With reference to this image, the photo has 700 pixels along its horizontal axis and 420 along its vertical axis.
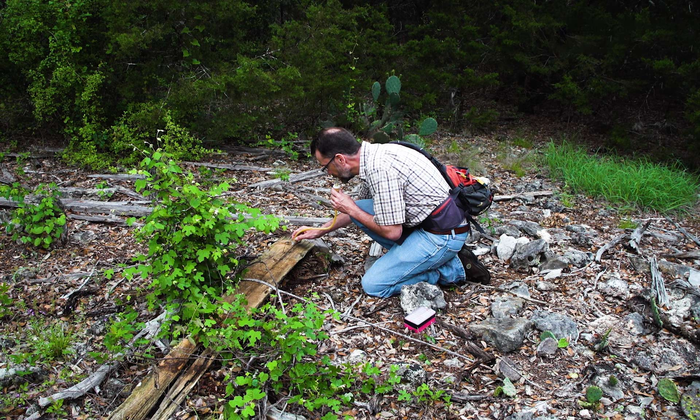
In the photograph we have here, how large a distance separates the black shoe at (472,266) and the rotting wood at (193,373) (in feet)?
4.04

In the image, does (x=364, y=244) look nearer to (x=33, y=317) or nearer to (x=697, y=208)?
(x=33, y=317)

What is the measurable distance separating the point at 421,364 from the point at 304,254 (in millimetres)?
1279

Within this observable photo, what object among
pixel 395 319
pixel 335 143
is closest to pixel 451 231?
pixel 395 319

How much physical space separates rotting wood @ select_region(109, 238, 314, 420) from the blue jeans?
2.07ft

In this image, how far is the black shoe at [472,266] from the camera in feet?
12.0

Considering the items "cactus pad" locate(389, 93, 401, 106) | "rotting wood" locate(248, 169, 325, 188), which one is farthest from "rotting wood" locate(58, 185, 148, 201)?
"cactus pad" locate(389, 93, 401, 106)

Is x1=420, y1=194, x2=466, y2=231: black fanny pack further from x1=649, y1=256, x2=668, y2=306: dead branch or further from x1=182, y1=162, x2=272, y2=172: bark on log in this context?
x1=182, y1=162, x2=272, y2=172: bark on log

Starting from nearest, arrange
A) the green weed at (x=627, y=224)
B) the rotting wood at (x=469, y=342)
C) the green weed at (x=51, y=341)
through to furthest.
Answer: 1. the green weed at (x=51, y=341)
2. the rotting wood at (x=469, y=342)
3. the green weed at (x=627, y=224)

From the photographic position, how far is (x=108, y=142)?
6.14 m

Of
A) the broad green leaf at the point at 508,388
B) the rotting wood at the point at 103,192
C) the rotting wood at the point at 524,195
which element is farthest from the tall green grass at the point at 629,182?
the rotting wood at the point at 103,192

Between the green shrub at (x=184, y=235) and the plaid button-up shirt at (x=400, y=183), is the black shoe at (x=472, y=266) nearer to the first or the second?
the plaid button-up shirt at (x=400, y=183)

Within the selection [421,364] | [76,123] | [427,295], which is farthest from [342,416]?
[76,123]

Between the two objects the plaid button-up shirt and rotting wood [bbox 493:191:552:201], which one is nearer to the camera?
the plaid button-up shirt

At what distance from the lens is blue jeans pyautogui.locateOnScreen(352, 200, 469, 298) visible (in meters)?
3.44
